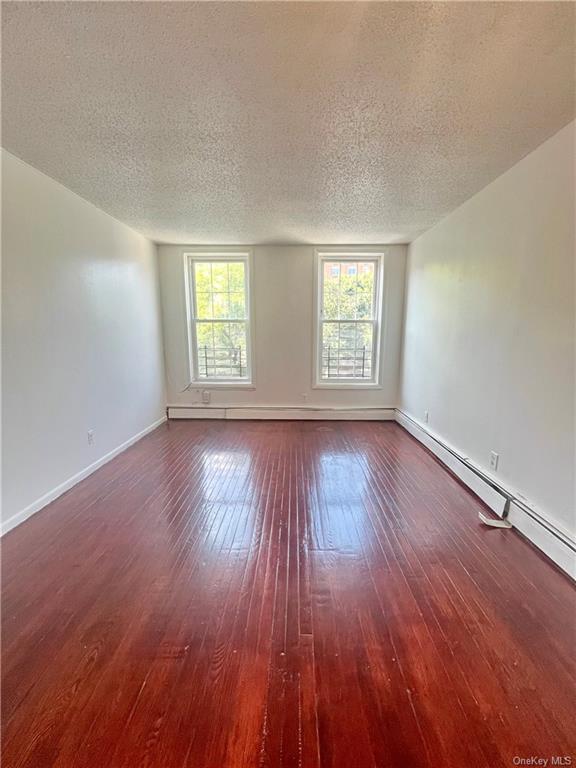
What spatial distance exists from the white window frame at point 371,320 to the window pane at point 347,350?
0.06 meters

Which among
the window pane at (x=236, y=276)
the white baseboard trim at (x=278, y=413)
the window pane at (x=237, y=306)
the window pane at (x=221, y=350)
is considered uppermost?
the window pane at (x=236, y=276)

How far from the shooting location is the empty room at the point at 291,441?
45.9 inches

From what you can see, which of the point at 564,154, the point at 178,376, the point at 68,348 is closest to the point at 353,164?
the point at 564,154

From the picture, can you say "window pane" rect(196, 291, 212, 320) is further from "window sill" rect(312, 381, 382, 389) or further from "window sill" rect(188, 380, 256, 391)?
"window sill" rect(312, 381, 382, 389)

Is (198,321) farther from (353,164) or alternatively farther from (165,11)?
(165,11)

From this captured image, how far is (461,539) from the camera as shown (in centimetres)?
210

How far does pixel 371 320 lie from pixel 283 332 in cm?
137

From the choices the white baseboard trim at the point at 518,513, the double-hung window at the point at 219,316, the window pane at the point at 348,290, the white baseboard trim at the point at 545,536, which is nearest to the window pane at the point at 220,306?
the double-hung window at the point at 219,316

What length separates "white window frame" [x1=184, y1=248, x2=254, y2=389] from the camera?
471cm

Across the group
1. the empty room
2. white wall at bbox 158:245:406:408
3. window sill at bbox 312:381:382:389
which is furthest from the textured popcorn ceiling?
window sill at bbox 312:381:382:389

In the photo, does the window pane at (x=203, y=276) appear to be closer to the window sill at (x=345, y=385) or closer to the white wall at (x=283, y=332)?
the white wall at (x=283, y=332)

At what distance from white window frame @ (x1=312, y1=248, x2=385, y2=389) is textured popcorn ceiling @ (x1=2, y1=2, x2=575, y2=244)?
188 cm

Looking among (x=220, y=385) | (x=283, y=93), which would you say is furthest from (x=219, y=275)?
(x=283, y=93)

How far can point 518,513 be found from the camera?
2182mm
